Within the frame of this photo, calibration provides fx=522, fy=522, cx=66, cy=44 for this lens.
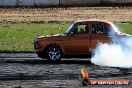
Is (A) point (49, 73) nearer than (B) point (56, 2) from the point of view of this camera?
Yes

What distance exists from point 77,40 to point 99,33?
3.03 feet

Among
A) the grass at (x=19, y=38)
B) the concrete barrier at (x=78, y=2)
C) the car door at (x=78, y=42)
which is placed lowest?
the concrete barrier at (x=78, y=2)

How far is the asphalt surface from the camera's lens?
50.2 ft

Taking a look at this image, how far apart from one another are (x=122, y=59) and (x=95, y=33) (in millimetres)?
1497

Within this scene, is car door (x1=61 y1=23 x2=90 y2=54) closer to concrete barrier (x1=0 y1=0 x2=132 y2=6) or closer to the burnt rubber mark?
the burnt rubber mark

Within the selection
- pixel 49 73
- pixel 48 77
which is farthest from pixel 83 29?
pixel 48 77

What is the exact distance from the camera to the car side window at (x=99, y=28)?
2098cm

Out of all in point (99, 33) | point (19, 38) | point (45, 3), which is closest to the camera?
point (99, 33)

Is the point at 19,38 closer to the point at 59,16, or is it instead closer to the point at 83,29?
the point at 83,29

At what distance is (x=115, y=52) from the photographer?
20.8m

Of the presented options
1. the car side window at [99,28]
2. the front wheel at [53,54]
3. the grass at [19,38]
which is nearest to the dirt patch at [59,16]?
the grass at [19,38]

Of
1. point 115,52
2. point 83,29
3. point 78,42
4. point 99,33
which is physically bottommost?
point 115,52

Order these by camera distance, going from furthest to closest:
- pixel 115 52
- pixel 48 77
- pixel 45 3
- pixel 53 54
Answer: pixel 45 3 < pixel 53 54 < pixel 115 52 < pixel 48 77

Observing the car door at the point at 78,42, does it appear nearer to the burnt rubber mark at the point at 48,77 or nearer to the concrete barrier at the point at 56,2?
the burnt rubber mark at the point at 48,77
